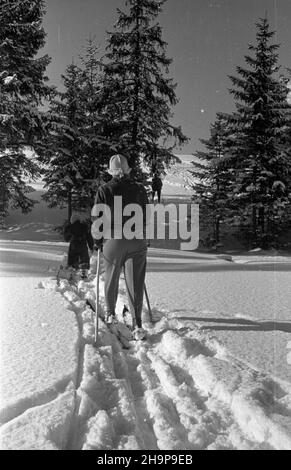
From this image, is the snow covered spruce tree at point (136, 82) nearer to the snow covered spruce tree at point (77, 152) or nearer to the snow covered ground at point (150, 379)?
the snow covered spruce tree at point (77, 152)

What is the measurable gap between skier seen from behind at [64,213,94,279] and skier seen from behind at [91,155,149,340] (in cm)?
522

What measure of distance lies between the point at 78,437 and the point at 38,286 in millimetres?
5396

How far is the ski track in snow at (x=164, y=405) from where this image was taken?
2.24 m

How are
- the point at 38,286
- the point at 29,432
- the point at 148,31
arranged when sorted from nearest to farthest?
the point at 29,432 < the point at 38,286 < the point at 148,31

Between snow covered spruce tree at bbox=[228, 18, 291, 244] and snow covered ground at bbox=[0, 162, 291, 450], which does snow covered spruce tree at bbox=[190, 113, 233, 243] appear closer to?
snow covered spruce tree at bbox=[228, 18, 291, 244]

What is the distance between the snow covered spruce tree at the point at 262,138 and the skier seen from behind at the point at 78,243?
16311mm

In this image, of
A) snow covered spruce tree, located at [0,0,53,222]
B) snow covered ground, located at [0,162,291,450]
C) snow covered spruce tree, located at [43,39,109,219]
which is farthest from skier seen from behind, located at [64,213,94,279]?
snow covered spruce tree, located at [43,39,109,219]

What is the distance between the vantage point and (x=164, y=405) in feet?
8.89

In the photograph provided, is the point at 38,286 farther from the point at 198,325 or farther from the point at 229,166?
the point at 229,166

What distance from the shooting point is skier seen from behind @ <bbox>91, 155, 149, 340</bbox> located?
4.56 m

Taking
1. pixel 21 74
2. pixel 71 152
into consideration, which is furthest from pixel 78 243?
pixel 71 152

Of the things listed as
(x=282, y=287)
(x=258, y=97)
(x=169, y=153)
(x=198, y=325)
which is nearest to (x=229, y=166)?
(x=258, y=97)
